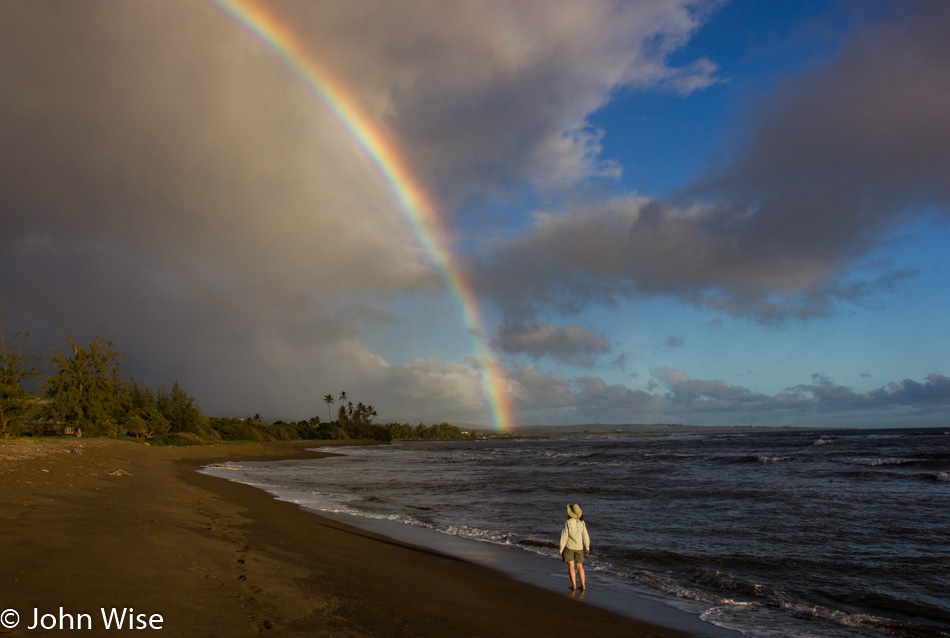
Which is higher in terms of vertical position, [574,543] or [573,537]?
[573,537]

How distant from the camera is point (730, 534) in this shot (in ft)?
49.0

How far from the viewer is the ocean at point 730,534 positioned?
9.08 metres

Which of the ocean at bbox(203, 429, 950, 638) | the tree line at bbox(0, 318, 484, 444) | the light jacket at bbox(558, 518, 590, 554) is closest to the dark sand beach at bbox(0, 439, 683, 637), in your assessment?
the light jacket at bbox(558, 518, 590, 554)

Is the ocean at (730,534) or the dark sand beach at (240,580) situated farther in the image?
the ocean at (730,534)

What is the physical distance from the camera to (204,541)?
10.3 meters

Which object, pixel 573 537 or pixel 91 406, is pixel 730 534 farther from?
pixel 91 406

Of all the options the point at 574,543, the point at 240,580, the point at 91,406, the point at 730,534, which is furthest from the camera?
the point at 91,406

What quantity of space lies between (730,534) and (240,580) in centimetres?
1326

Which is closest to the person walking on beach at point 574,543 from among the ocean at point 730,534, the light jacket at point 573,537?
the light jacket at point 573,537

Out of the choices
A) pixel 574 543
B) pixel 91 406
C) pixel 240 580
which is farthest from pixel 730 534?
pixel 91 406

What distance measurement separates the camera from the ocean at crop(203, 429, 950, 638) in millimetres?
9078

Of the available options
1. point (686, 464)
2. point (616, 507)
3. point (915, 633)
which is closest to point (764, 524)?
point (616, 507)

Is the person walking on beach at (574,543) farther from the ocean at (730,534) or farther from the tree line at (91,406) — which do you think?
the tree line at (91,406)

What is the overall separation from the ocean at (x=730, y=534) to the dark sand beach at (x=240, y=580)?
1.83 m
